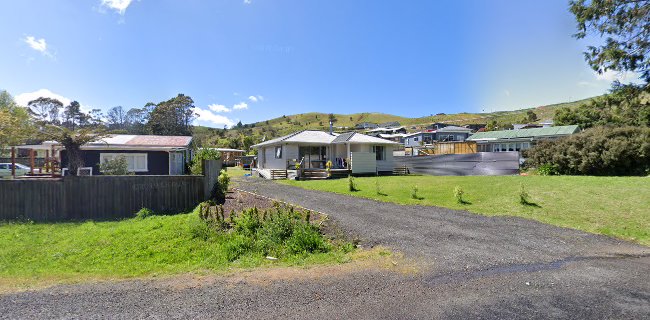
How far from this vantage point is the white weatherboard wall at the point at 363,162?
26.9 m

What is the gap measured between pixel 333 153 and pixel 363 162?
3.71 metres

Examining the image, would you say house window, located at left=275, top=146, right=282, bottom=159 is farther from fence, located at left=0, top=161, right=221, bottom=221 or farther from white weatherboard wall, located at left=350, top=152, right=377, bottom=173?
fence, located at left=0, top=161, right=221, bottom=221

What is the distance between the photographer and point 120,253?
24.8ft

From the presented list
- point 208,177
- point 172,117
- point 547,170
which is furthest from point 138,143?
point 172,117

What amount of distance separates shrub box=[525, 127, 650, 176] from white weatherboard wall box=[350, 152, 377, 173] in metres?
11.6

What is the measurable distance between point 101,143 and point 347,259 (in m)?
20.5

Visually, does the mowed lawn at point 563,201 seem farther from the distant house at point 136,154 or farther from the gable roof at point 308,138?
the distant house at point 136,154

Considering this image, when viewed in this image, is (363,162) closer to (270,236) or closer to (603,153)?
(603,153)

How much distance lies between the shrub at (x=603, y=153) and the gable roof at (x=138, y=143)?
79.4 ft

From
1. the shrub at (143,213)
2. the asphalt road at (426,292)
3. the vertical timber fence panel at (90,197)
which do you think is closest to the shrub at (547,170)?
the asphalt road at (426,292)

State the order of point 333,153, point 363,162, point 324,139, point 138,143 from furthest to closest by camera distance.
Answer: point 324,139, point 333,153, point 363,162, point 138,143

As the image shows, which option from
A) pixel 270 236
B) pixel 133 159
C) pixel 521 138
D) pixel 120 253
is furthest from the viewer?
pixel 521 138

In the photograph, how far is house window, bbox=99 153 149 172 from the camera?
21.9 metres

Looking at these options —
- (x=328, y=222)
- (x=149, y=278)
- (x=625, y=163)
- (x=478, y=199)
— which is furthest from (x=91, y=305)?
(x=625, y=163)
